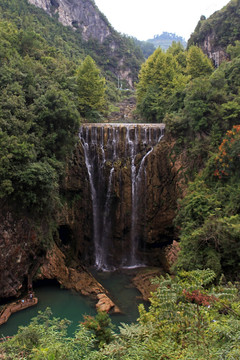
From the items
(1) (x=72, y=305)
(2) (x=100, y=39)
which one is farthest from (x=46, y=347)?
(2) (x=100, y=39)

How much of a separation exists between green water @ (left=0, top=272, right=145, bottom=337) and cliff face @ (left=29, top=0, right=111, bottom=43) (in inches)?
2153

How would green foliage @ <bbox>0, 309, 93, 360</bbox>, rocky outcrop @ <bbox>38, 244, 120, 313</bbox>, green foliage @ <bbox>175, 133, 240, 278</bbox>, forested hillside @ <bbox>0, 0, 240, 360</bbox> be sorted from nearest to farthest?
green foliage @ <bbox>0, 309, 93, 360</bbox> < forested hillside @ <bbox>0, 0, 240, 360</bbox> < green foliage @ <bbox>175, 133, 240, 278</bbox> < rocky outcrop @ <bbox>38, 244, 120, 313</bbox>

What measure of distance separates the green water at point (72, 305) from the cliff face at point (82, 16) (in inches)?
2153

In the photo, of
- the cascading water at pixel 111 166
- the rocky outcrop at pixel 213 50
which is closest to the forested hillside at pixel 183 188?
the cascading water at pixel 111 166

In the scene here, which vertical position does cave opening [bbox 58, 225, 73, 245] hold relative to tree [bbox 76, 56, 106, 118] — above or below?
below

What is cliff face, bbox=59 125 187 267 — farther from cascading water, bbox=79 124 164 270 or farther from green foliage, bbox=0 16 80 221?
green foliage, bbox=0 16 80 221

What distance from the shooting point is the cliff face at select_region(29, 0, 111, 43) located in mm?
55219

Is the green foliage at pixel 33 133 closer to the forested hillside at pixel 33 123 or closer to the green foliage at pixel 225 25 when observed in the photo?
the forested hillside at pixel 33 123

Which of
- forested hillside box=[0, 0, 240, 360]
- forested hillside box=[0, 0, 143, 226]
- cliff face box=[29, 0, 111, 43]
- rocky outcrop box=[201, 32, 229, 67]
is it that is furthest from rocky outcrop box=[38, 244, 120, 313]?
cliff face box=[29, 0, 111, 43]

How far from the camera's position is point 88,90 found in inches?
957

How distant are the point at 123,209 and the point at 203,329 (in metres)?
14.8

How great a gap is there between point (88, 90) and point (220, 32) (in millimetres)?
18299

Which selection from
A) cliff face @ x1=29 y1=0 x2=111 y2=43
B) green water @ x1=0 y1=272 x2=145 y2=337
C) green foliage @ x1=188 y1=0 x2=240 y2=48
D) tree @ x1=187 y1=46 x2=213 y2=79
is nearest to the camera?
green water @ x1=0 y1=272 x2=145 y2=337

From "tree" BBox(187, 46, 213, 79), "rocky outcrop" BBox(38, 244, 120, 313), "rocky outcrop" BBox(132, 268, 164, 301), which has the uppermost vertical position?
"tree" BBox(187, 46, 213, 79)
